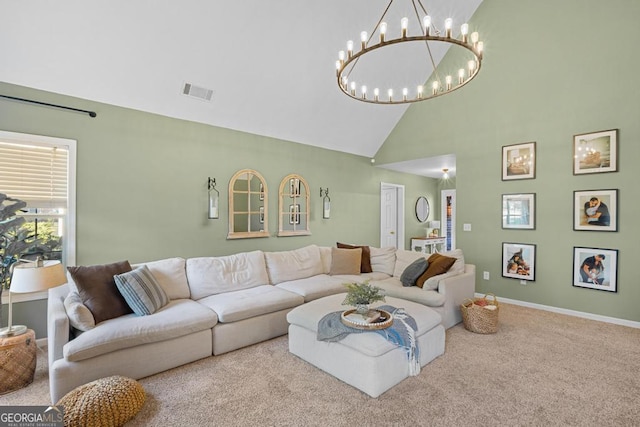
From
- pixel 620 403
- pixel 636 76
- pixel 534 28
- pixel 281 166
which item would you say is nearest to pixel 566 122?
pixel 636 76

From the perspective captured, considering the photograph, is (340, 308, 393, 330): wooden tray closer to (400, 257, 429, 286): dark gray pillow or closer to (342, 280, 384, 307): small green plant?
(342, 280, 384, 307): small green plant

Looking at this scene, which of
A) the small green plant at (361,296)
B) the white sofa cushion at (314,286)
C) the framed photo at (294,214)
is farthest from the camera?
the framed photo at (294,214)

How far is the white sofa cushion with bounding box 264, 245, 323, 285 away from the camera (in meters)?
4.18

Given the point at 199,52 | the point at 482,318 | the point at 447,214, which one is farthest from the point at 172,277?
the point at 447,214

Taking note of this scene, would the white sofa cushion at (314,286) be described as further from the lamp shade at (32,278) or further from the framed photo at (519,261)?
the framed photo at (519,261)

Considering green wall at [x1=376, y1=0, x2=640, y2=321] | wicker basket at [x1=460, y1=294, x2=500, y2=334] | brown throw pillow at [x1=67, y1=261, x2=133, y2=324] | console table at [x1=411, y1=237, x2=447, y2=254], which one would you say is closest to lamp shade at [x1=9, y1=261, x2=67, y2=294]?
brown throw pillow at [x1=67, y1=261, x2=133, y2=324]

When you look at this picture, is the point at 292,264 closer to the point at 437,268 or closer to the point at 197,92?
the point at 437,268

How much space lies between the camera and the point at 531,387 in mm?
2416

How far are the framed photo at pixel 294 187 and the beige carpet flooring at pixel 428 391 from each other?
116 inches

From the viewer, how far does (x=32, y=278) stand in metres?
2.41

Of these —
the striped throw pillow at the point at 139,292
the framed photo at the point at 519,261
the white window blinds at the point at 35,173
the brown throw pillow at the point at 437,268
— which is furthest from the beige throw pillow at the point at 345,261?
the white window blinds at the point at 35,173

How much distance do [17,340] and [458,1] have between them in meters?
6.56

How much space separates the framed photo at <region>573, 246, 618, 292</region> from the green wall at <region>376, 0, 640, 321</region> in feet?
0.19

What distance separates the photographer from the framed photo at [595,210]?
3883mm
